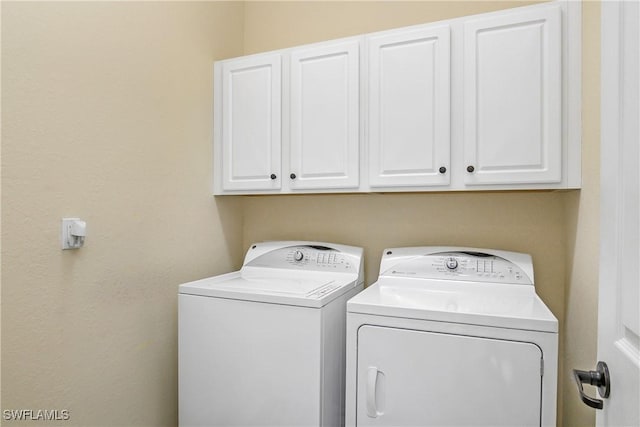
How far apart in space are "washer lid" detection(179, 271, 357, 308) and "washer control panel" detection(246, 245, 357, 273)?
1.9 inches

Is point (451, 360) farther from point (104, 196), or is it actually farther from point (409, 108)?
point (104, 196)

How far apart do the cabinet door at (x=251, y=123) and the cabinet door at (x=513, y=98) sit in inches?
35.6

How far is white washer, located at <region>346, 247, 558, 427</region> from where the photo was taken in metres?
1.18

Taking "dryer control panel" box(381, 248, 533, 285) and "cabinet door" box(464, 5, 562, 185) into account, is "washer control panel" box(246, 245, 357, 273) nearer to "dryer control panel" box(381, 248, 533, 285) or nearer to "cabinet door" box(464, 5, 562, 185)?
"dryer control panel" box(381, 248, 533, 285)

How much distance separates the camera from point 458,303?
139 cm

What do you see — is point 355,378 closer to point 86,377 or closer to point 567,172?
point 86,377

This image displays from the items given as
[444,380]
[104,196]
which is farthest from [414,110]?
[104,196]

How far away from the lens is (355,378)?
137 centimetres

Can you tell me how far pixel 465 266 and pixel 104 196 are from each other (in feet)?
5.05

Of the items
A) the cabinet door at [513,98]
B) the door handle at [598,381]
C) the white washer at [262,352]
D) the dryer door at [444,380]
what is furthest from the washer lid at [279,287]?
the door handle at [598,381]

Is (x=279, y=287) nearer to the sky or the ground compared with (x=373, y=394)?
nearer to the sky

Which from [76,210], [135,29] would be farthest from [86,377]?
[135,29]

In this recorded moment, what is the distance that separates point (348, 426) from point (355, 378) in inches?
7.1

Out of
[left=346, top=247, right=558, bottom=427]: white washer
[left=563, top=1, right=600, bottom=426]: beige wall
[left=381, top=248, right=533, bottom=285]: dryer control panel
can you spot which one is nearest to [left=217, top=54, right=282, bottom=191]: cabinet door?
[left=381, top=248, right=533, bottom=285]: dryer control panel
